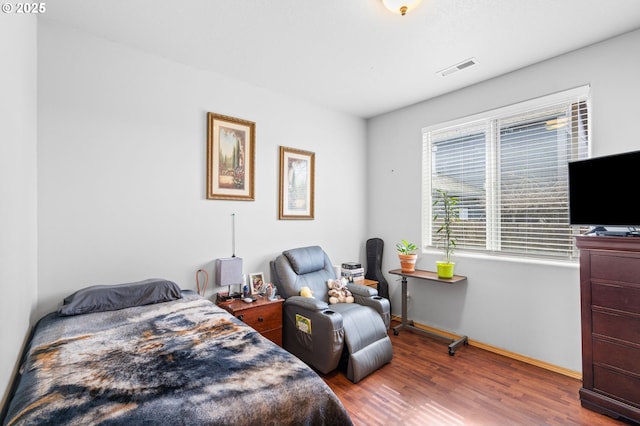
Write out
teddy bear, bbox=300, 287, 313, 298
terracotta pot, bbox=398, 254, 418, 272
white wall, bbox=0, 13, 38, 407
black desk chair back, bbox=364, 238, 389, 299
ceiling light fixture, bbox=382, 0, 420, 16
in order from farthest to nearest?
1. black desk chair back, bbox=364, 238, 389, 299
2. terracotta pot, bbox=398, 254, 418, 272
3. teddy bear, bbox=300, 287, 313, 298
4. ceiling light fixture, bbox=382, 0, 420, 16
5. white wall, bbox=0, 13, 38, 407

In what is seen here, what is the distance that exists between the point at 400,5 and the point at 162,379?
94.7 inches

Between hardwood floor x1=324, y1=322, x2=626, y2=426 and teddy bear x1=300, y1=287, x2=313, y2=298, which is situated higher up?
teddy bear x1=300, y1=287, x2=313, y2=298

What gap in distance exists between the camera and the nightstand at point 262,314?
248 centimetres

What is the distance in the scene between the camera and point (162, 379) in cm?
119

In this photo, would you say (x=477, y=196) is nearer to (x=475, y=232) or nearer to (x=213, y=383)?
(x=475, y=232)

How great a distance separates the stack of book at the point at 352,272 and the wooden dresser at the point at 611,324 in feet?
6.77

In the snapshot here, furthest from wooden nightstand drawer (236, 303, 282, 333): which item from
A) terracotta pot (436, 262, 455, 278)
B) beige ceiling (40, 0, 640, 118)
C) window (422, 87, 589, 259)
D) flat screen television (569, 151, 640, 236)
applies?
flat screen television (569, 151, 640, 236)

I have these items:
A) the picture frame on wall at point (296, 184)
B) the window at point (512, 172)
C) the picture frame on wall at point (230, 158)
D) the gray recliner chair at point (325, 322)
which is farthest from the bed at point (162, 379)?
the window at point (512, 172)

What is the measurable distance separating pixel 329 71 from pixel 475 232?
231 cm

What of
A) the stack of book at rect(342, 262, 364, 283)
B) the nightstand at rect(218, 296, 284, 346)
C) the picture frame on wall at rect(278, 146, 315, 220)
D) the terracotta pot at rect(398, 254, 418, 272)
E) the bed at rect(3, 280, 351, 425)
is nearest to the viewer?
the bed at rect(3, 280, 351, 425)

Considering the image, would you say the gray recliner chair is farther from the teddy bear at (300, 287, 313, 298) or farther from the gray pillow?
the gray pillow

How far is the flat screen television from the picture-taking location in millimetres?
1965

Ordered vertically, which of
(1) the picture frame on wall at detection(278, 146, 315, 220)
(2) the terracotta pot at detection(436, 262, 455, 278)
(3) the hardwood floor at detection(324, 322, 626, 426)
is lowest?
(3) the hardwood floor at detection(324, 322, 626, 426)

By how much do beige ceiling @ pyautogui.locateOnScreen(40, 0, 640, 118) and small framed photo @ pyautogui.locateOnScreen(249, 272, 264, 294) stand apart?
202cm
